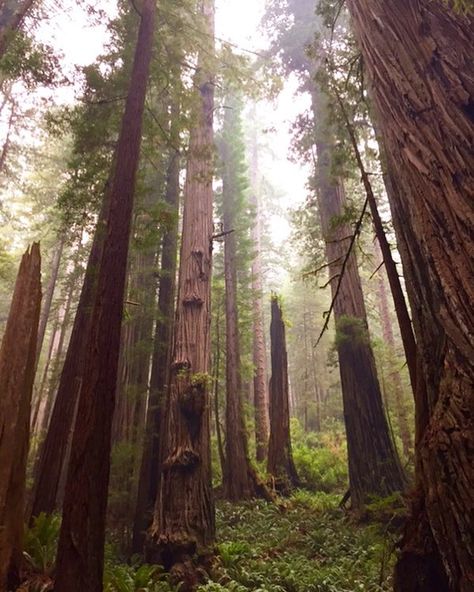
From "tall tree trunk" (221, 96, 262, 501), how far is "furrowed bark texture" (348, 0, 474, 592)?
18.5ft

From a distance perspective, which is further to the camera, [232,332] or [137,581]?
[232,332]

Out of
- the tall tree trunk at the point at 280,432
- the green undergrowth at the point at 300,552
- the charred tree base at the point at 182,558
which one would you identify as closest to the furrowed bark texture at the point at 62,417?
the charred tree base at the point at 182,558

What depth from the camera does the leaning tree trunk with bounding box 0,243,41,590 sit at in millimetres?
3977

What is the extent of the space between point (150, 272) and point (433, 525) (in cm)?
937

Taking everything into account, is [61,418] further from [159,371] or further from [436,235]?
[436,235]

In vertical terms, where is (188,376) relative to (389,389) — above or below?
below

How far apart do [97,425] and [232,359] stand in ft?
32.9

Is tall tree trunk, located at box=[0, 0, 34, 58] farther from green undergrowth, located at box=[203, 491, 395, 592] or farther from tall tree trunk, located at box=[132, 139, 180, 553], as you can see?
green undergrowth, located at box=[203, 491, 395, 592]

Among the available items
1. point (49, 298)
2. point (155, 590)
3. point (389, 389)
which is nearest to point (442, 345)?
point (155, 590)

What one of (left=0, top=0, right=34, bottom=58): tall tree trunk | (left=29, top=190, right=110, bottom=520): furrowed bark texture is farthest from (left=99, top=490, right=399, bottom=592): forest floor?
(left=0, top=0, right=34, bottom=58): tall tree trunk

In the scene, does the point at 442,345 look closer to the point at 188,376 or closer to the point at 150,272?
the point at 188,376

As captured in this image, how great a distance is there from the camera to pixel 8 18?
12.7 meters

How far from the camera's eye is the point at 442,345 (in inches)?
92.7

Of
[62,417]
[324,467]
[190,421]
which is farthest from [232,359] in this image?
[62,417]
